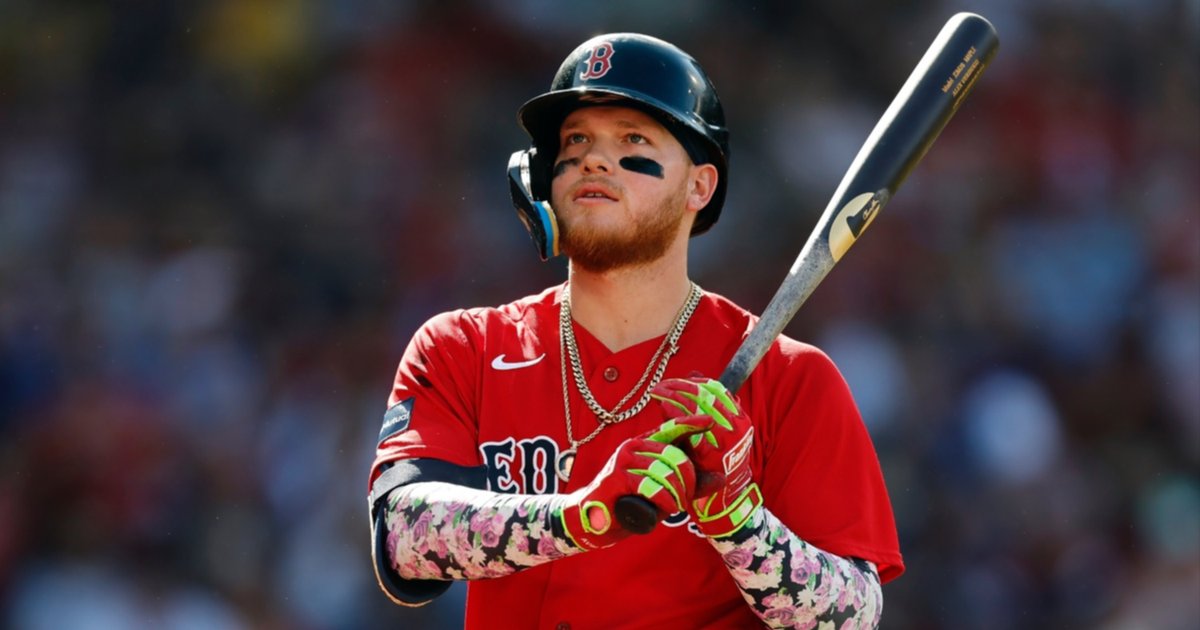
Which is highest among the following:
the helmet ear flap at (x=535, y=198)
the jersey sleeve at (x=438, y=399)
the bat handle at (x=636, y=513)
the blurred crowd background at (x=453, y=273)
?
the helmet ear flap at (x=535, y=198)

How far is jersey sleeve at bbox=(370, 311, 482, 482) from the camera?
2.78 metres

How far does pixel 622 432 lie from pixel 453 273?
395 cm

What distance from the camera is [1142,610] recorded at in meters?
5.91

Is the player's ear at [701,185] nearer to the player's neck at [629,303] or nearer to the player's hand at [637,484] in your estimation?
Result: the player's neck at [629,303]

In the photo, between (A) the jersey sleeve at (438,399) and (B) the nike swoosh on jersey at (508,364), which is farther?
(B) the nike swoosh on jersey at (508,364)

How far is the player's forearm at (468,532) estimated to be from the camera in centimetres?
248

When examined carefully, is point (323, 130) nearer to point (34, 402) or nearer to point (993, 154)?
point (34, 402)

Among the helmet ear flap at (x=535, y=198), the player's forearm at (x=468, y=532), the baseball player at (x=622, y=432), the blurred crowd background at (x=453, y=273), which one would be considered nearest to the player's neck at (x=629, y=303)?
the baseball player at (x=622, y=432)

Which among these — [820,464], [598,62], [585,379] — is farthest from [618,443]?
[598,62]

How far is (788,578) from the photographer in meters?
2.55

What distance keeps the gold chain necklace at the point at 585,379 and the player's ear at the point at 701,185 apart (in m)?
0.19

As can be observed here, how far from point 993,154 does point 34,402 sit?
4442 millimetres

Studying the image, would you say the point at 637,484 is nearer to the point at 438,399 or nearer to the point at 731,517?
the point at 731,517

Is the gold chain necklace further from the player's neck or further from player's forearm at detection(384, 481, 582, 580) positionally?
player's forearm at detection(384, 481, 582, 580)
